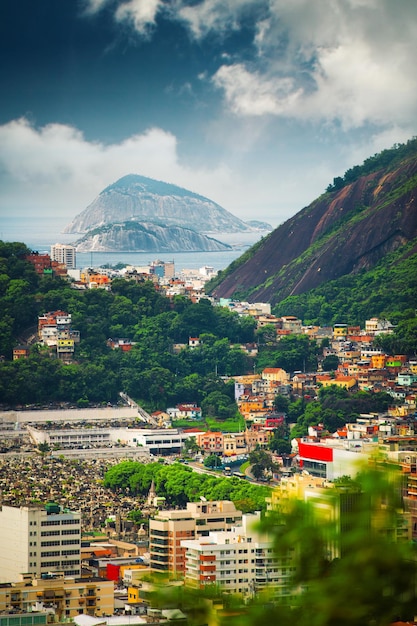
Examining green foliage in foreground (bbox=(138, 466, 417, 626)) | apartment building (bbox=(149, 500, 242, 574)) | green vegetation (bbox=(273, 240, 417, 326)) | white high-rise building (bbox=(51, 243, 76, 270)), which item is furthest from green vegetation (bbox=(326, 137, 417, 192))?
green foliage in foreground (bbox=(138, 466, 417, 626))

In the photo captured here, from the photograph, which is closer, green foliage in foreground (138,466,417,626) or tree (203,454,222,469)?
green foliage in foreground (138,466,417,626)

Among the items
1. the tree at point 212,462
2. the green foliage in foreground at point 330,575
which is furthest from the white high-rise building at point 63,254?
the green foliage in foreground at point 330,575

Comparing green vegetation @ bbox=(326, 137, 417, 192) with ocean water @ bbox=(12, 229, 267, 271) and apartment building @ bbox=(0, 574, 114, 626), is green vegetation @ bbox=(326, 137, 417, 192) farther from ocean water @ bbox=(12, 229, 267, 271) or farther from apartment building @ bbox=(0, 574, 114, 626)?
apartment building @ bbox=(0, 574, 114, 626)

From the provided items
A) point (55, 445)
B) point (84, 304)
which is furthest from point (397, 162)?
point (55, 445)

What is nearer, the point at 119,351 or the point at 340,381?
the point at 340,381

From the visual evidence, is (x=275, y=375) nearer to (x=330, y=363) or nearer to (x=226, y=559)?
(x=330, y=363)

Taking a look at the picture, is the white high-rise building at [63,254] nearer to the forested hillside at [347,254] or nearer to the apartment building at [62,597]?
the forested hillside at [347,254]

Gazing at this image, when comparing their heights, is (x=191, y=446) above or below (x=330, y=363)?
below

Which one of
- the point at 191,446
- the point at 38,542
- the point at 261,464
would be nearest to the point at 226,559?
the point at 38,542
